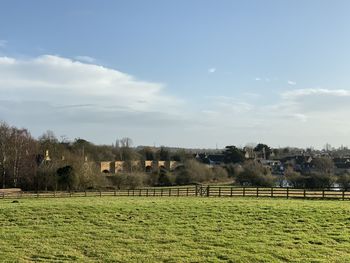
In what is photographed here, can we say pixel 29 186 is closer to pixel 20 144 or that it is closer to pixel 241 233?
pixel 20 144

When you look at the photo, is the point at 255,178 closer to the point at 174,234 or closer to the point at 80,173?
the point at 80,173

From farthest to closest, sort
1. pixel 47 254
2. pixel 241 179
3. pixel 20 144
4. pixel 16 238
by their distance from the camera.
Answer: pixel 241 179, pixel 20 144, pixel 16 238, pixel 47 254

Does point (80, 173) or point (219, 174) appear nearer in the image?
point (80, 173)

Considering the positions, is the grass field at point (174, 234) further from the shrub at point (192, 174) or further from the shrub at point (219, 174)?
the shrub at point (219, 174)

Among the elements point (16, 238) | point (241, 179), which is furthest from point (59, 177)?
point (16, 238)

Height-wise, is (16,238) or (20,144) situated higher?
(20,144)

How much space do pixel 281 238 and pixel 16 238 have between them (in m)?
8.99

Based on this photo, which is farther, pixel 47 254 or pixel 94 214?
pixel 94 214

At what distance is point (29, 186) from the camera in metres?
68.6

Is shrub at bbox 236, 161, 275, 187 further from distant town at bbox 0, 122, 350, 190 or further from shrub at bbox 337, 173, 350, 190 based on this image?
shrub at bbox 337, 173, 350, 190

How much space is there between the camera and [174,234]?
16.6 m

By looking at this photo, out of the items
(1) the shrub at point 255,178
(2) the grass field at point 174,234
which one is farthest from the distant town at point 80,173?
(2) the grass field at point 174,234

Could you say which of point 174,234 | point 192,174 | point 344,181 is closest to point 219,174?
point 192,174

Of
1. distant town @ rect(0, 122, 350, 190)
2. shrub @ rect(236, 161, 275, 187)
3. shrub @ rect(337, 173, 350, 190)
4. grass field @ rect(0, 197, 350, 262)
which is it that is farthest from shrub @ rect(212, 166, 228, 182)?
grass field @ rect(0, 197, 350, 262)
